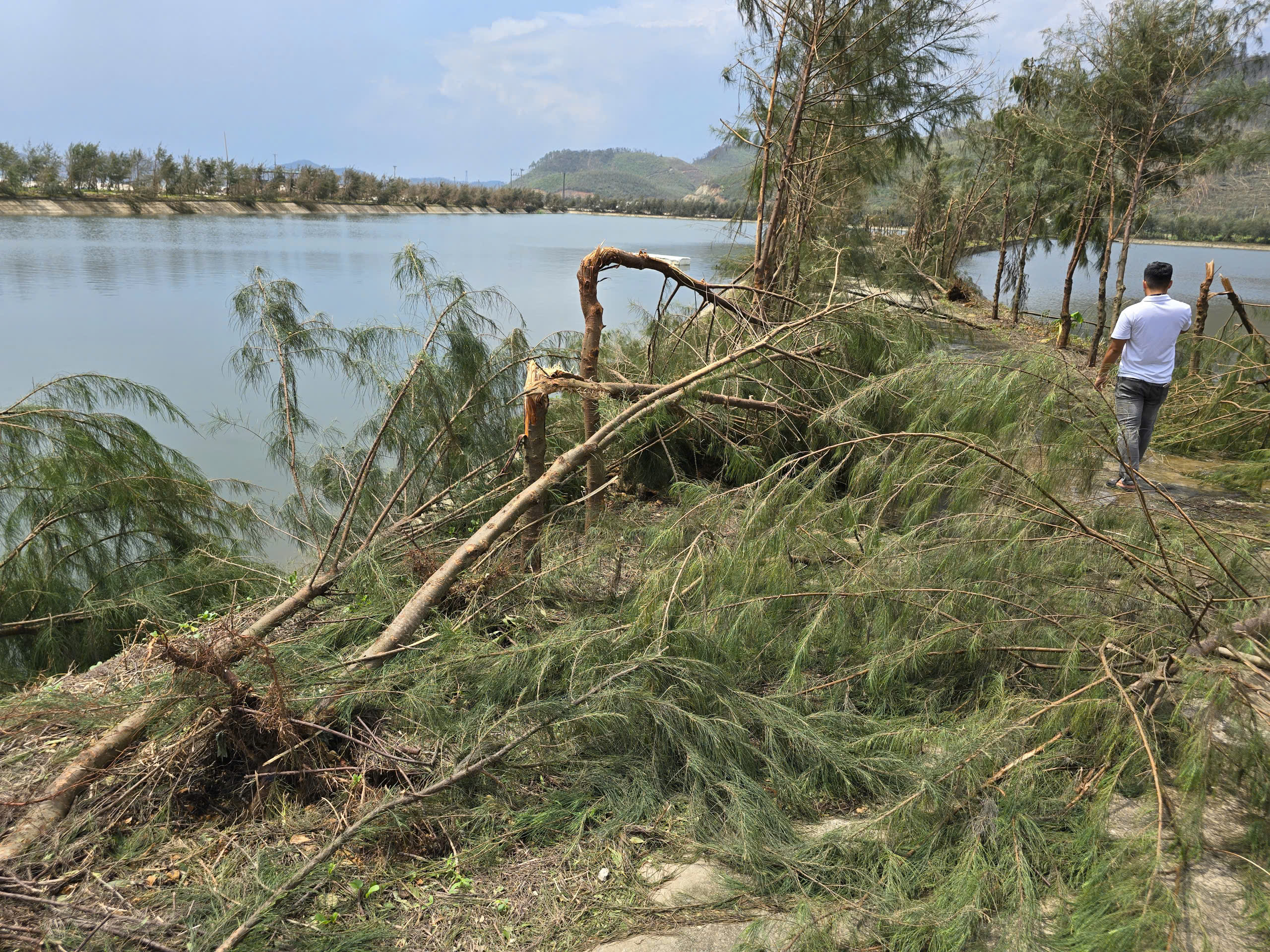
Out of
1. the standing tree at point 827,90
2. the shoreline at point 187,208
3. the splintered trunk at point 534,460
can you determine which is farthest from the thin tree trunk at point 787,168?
the shoreline at point 187,208

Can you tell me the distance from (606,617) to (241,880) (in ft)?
4.34

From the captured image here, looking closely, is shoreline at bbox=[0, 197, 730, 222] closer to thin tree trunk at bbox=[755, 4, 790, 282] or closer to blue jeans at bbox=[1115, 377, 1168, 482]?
thin tree trunk at bbox=[755, 4, 790, 282]

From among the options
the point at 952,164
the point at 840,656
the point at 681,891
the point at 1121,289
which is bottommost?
the point at 681,891

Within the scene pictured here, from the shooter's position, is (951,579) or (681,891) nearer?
(681,891)

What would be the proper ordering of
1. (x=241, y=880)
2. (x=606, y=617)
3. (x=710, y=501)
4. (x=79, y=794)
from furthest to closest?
(x=710, y=501), (x=606, y=617), (x=79, y=794), (x=241, y=880)

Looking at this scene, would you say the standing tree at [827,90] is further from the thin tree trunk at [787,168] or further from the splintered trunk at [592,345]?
the splintered trunk at [592,345]

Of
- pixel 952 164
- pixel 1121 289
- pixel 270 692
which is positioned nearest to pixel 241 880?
pixel 270 692

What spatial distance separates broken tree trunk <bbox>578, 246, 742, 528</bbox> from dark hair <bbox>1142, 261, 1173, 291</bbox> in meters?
2.81

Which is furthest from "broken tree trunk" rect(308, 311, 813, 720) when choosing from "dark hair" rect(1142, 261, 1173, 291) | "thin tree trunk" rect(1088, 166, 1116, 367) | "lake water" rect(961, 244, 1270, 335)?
"thin tree trunk" rect(1088, 166, 1116, 367)

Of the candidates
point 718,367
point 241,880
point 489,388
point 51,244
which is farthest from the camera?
point 51,244

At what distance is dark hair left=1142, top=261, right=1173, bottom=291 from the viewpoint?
461 cm

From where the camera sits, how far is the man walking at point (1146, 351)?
15.1 ft

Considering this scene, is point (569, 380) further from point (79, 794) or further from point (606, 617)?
point (79, 794)

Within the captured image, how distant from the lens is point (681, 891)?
1908 mm
